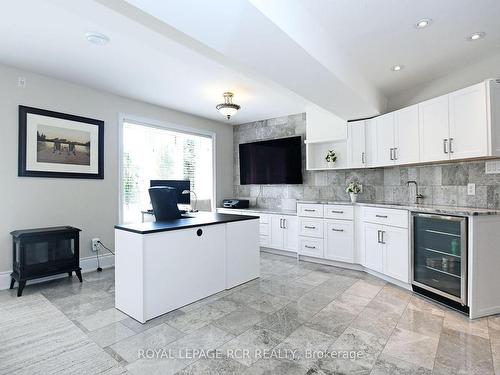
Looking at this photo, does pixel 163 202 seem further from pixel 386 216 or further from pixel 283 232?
pixel 386 216

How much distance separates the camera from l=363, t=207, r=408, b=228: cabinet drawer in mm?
3178

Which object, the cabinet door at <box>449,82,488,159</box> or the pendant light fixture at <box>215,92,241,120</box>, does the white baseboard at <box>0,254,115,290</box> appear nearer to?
A: the pendant light fixture at <box>215,92,241,120</box>

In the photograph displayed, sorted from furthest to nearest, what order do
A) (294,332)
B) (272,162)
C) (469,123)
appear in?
(272,162) < (469,123) < (294,332)

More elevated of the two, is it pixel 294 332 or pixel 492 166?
pixel 492 166

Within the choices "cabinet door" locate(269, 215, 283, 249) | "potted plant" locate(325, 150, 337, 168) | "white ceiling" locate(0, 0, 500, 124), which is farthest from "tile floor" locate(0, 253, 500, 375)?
"white ceiling" locate(0, 0, 500, 124)

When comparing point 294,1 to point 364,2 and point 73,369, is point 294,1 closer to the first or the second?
point 364,2

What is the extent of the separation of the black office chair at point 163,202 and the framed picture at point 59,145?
1.47 m

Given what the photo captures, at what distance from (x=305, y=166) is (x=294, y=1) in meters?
3.34

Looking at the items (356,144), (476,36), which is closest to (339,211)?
(356,144)

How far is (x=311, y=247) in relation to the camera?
14.2ft

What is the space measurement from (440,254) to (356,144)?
6.11ft

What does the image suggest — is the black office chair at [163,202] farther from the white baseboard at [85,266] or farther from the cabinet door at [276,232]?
the cabinet door at [276,232]

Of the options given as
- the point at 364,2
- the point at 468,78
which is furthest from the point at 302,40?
the point at 468,78

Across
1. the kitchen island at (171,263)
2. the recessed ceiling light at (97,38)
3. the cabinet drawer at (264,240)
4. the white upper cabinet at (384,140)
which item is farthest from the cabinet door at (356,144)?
the recessed ceiling light at (97,38)
